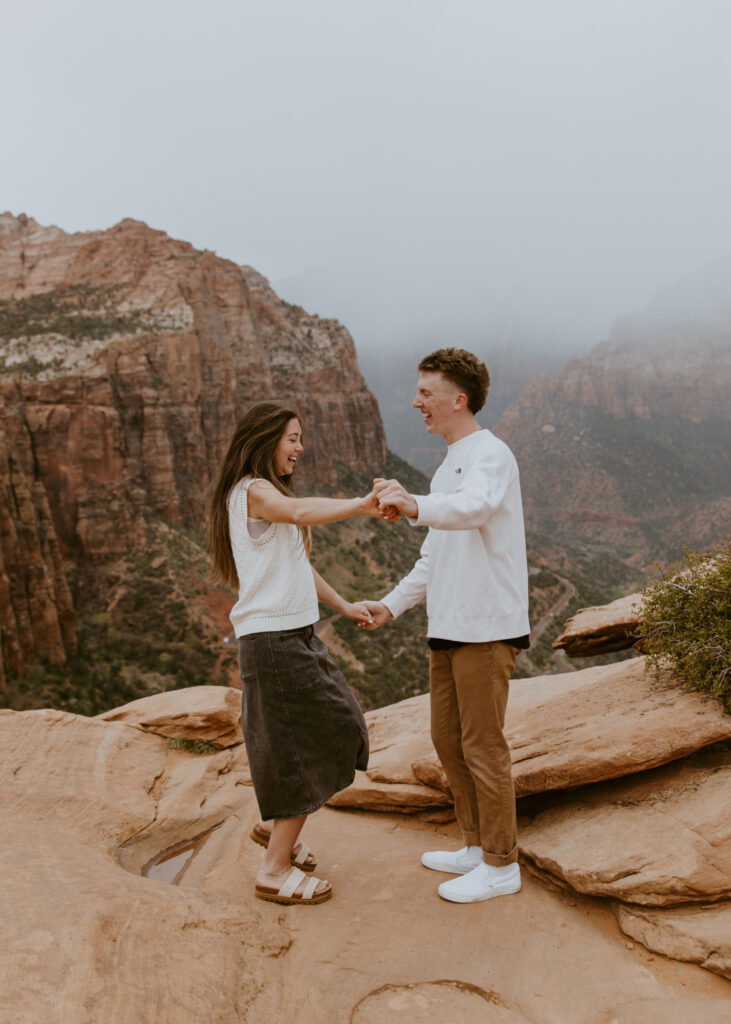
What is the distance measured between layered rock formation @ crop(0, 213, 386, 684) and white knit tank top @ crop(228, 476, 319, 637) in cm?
2482

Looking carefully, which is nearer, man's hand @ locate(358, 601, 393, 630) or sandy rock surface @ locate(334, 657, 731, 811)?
sandy rock surface @ locate(334, 657, 731, 811)

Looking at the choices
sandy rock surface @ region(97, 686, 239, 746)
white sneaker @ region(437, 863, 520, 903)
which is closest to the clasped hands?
white sneaker @ region(437, 863, 520, 903)

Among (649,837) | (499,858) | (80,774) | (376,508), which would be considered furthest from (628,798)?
(80,774)

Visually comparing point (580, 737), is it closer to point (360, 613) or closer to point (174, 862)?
point (360, 613)

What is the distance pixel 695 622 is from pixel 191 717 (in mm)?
5600

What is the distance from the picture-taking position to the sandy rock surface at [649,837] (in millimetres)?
3740

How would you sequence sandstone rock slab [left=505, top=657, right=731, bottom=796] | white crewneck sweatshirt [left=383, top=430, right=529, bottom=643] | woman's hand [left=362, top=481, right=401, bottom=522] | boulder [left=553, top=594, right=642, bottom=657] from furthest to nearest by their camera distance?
boulder [left=553, top=594, right=642, bottom=657], sandstone rock slab [left=505, top=657, right=731, bottom=796], white crewneck sweatshirt [left=383, top=430, right=529, bottom=643], woman's hand [left=362, top=481, right=401, bottom=522]

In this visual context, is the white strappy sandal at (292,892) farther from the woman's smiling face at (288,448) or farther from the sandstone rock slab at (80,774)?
the woman's smiling face at (288,448)

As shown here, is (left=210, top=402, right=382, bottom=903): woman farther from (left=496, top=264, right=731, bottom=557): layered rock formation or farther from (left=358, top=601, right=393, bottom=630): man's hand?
(left=496, top=264, right=731, bottom=557): layered rock formation

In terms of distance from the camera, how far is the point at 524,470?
121m

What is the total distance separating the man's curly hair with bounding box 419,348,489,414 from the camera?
4.00 meters

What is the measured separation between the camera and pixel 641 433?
408 ft

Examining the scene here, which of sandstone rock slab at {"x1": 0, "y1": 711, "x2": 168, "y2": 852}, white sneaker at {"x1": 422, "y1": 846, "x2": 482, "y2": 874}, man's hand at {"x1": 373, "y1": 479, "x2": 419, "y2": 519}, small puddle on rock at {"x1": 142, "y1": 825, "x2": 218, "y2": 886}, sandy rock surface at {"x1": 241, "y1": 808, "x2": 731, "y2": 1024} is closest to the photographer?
sandy rock surface at {"x1": 241, "y1": 808, "x2": 731, "y2": 1024}

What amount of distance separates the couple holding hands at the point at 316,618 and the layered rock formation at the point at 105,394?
24677mm
